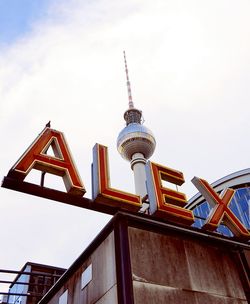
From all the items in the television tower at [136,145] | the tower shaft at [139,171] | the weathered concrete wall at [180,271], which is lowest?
the weathered concrete wall at [180,271]

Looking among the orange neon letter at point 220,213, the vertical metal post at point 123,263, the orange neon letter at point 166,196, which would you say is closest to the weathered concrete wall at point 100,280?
the vertical metal post at point 123,263

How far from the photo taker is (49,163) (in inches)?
528

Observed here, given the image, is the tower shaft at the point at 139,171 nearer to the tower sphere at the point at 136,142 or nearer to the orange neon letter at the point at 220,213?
the tower sphere at the point at 136,142

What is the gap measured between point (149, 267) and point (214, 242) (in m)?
3.56

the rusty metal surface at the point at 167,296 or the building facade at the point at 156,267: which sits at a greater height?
the building facade at the point at 156,267

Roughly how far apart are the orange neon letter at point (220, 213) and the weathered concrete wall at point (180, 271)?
4.82 ft

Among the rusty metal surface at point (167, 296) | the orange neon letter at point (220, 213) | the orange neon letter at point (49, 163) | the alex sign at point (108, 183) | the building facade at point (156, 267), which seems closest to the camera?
the rusty metal surface at point (167, 296)

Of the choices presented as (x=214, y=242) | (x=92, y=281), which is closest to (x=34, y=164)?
(x=92, y=281)

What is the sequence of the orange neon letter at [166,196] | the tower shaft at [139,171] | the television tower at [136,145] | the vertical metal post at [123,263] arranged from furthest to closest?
the television tower at [136,145] < the tower shaft at [139,171] < the orange neon letter at [166,196] < the vertical metal post at [123,263]

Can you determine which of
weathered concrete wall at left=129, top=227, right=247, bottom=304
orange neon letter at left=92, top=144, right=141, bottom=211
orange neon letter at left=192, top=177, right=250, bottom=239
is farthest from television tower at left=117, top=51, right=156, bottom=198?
weathered concrete wall at left=129, top=227, right=247, bottom=304

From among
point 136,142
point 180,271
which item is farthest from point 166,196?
point 136,142

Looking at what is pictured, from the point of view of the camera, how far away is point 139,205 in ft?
44.5

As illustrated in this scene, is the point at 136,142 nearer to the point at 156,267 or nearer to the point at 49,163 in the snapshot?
the point at 49,163

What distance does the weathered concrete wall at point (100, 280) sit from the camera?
36.0 feet
